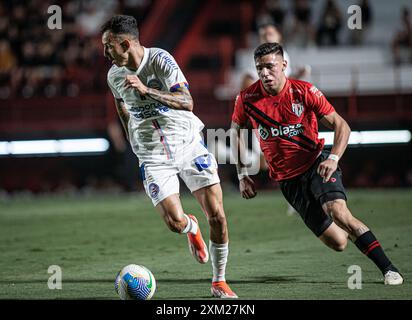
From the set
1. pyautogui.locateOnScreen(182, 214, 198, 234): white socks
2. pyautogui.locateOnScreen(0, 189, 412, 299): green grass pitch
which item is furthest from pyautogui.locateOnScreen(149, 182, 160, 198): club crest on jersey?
pyautogui.locateOnScreen(0, 189, 412, 299): green grass pitch

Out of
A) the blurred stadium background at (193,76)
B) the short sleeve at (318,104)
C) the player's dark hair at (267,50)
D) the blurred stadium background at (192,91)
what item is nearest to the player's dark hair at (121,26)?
the player's dark hair at (267,50)

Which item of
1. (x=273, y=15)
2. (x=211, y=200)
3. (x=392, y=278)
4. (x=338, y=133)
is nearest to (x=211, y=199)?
(x=211, y=200)

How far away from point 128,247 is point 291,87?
4.03 m

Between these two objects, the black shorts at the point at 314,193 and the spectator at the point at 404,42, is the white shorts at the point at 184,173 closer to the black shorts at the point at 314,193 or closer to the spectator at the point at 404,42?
the black shorts at the point at 314,193

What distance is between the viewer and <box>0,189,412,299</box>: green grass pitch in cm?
732

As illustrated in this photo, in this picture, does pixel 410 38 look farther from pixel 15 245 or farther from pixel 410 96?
pixel 15 245

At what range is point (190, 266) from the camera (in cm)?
901

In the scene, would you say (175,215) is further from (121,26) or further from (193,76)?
(193,76)

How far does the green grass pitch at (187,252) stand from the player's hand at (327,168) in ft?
3.16

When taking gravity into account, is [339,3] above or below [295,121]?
below

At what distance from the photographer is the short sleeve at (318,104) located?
7363 mm

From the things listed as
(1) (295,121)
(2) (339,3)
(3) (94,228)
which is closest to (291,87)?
(1) (295,121)
